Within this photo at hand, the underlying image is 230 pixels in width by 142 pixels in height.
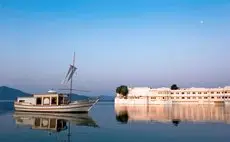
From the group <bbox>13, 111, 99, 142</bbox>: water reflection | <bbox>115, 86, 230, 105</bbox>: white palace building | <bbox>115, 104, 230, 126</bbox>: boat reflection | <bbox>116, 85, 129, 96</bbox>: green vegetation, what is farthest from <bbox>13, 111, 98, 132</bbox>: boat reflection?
<bbox>116, 85, 129, 96</bbox>: green vegetation

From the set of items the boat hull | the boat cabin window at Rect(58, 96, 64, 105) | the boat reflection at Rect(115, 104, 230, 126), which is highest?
the boat cabin window at Rect(58, 96, 64, 105)

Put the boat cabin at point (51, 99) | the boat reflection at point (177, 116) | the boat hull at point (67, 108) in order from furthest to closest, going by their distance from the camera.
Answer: the boat cabin at point (51, 99), the boat hull at point (67, 108), the boat reflection at point (177, 116)

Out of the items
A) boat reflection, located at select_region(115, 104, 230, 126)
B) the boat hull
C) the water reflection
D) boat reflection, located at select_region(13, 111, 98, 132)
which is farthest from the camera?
the boat hull

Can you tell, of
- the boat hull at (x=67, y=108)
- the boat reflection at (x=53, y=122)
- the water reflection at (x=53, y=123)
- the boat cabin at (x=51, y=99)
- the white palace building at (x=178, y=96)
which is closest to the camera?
the water reflection at (x=53, y=123)

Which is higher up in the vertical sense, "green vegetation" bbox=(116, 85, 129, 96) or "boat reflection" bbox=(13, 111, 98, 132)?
"green vegetation" bbox=(116, 85, 129, 96)

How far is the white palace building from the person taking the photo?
430ft

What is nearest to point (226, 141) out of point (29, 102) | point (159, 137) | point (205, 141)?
point (205, 141)

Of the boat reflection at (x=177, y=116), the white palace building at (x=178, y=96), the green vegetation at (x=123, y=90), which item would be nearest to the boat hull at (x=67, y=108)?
the boat reflection at (x=177, y=116)

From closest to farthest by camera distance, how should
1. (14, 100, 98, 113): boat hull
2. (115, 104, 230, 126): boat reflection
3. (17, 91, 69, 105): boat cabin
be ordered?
1. (115, 104, 230, 126): boat reflection
2. (14, 100, 98, 113): boat hull
3. (17, 91, 69, 105): boat cabin

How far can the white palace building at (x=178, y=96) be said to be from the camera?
430 feet

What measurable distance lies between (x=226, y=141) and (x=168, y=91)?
11029 centimetres

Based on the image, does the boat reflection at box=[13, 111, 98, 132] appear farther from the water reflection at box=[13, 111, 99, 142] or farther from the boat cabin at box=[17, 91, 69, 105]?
the boat cabin at box=[17, 91, 69, 105]

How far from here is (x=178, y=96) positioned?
446 ft

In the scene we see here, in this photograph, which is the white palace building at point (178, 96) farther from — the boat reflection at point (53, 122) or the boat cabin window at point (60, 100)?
the boat reflection at point (53, 122)
